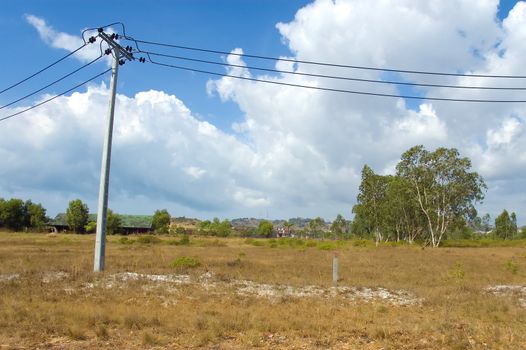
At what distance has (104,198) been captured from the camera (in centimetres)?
1861

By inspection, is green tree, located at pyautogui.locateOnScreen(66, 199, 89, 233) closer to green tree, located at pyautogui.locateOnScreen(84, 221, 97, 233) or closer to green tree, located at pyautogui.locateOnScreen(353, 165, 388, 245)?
green tree, located at pyautogui.locateOnScreen(84, 221, 97, 233)

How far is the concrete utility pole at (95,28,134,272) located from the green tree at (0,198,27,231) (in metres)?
107

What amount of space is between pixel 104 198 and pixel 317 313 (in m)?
9.87

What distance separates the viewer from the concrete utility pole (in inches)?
728

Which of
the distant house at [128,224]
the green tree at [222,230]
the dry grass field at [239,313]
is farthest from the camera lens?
the green tree at [222,230]

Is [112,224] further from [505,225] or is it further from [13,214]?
[505,225]

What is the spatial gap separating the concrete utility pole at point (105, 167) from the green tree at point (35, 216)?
106963mm

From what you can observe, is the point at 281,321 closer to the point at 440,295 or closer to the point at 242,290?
the point at 242,290

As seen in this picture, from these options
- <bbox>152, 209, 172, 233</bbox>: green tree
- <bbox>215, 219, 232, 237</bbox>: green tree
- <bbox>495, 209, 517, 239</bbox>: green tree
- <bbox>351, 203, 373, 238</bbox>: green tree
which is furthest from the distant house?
<bbox>495, 209, 517, 239</bbox>: green tree

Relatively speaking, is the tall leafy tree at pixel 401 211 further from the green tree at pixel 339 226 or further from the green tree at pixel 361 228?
the green tree at pixel 339 226

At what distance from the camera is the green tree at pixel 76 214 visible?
11594 cm

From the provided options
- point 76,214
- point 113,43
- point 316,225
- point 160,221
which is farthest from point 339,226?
point 113,43

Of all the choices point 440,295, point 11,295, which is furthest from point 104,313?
point 440,295

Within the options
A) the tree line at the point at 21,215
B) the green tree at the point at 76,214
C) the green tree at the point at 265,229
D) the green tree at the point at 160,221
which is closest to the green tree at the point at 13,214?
the tree line at the point at 21,215
